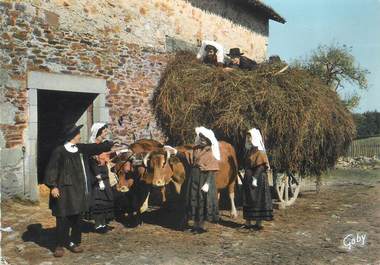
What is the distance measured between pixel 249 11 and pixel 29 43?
955 centimetres

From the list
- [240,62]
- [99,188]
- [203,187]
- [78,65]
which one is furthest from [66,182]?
[240,62]

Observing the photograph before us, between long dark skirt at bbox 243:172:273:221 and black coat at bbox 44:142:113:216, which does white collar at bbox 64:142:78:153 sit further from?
long dark skirt at bbox 243:172:273:221

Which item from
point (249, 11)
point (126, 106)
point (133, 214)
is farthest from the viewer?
point (249, 11)

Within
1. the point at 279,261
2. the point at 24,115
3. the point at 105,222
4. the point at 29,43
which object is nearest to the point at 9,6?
the point at 29,43

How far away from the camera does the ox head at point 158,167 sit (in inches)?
249

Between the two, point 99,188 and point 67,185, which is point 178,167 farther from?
point 67,185

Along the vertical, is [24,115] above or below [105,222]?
above

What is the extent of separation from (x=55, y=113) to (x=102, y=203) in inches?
190

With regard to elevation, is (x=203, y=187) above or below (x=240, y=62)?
below

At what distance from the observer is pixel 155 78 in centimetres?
1015

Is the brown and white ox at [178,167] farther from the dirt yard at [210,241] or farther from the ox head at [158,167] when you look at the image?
the dirt yard at [210,241]

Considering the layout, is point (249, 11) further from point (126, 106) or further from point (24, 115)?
point (24, 115)

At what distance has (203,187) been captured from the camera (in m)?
6.41

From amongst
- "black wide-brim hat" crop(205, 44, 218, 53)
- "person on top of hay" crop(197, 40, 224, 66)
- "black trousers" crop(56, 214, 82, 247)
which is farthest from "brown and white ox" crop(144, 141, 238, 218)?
"black wide-brim hat" crop(205, 44, 218, 53)
